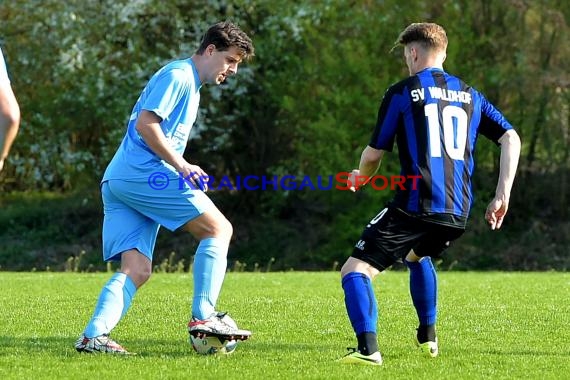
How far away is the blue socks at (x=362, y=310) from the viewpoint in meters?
6.44

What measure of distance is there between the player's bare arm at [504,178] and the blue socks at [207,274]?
1.76 meters

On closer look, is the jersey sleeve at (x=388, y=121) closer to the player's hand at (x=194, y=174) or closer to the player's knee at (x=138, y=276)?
the player's hand at (x=194, y=174)

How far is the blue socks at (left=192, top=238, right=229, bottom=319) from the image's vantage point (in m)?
6.97

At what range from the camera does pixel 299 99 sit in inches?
1129

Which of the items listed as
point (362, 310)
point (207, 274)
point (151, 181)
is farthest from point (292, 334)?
point (151, 181)

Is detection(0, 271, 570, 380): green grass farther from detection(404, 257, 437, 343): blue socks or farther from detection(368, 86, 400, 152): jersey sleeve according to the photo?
detection(368, 86, 400, 152): jersey sleeve

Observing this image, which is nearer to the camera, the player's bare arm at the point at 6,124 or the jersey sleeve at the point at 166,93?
the player's bare arm at the point at 6,124

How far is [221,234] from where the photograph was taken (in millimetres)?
→ 7051

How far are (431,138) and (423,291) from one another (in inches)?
43.6

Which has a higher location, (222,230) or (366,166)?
(366,166)

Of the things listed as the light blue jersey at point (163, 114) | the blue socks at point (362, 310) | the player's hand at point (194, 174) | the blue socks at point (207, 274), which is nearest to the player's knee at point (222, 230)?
the blue socks at point (207, 274)

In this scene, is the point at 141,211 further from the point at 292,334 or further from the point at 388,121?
the point at 388,121

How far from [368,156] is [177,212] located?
131 centimetres

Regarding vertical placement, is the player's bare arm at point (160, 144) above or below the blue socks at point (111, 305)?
above
